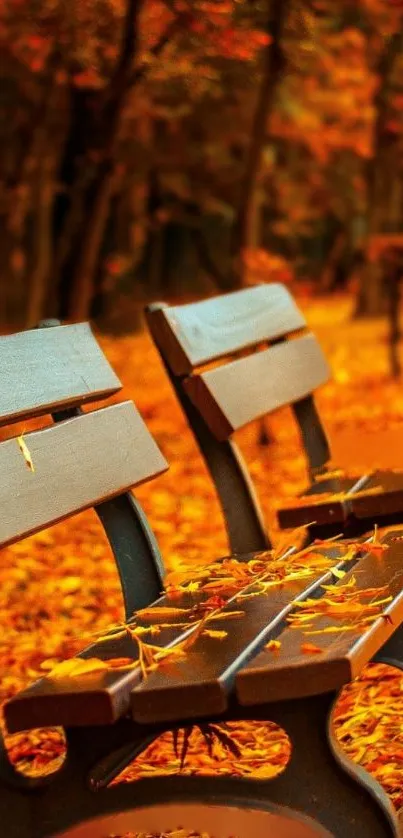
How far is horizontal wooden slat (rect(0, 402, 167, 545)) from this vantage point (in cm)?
266

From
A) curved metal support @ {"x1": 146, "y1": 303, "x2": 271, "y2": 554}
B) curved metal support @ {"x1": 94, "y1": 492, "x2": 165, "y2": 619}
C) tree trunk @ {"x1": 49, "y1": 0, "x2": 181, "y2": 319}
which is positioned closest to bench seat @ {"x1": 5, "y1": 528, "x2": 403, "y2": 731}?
curved metal support @ {"x1": 94, "y1": 492, "x2": 165, "y2": 619}

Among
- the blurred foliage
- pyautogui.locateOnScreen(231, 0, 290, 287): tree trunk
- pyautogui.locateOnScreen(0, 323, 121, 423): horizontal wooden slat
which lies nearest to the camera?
pyautogui.locateOnScreen(0, 323, 121, 423): horizontal wooden slat

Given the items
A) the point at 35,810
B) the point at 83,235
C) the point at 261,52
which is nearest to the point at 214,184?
A: the point at 261,52

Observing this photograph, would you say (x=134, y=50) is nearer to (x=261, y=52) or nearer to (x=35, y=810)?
(x=261, y=52)

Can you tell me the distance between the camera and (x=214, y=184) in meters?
21.5

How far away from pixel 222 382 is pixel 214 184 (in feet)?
59.1

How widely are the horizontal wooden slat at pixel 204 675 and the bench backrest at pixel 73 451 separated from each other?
0.41 metres

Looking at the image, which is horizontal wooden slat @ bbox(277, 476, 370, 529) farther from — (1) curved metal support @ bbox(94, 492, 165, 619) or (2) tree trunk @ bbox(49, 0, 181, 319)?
(2) tree trunk @ bbox(49, 0, 181, 319)

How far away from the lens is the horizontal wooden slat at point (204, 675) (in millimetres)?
2240

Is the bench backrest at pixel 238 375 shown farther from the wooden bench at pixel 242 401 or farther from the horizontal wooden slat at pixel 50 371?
the horizontal wooden slat at pixel 50 371

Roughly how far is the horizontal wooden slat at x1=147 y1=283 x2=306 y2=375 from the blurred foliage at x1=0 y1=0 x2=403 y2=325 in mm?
5279

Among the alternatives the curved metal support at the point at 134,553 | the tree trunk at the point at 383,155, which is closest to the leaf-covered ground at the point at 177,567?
the curved metal support at the point at 134,553

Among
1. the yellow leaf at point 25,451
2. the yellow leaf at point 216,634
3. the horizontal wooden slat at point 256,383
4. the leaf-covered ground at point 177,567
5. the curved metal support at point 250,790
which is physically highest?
the yellow leaf at point 25,451

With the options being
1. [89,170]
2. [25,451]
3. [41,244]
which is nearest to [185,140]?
[41,244]
